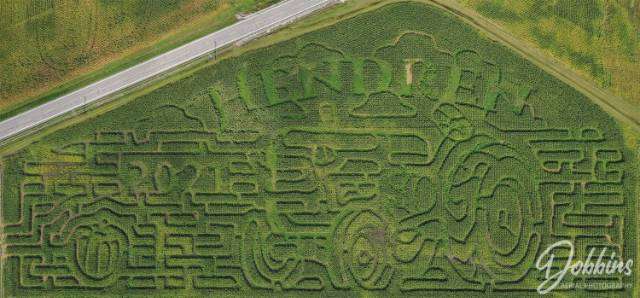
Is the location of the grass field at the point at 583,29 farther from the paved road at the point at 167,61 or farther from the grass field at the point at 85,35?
the grass field at the point at 85,35

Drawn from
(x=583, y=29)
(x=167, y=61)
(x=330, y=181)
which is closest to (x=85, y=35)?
(x=167, y=61)

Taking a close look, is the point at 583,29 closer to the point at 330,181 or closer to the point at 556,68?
the point at 556,68

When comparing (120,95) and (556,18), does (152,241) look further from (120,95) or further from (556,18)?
(556,18)

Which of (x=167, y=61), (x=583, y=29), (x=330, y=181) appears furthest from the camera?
(x=583, y=29)

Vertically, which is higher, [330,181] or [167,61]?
[167,61]

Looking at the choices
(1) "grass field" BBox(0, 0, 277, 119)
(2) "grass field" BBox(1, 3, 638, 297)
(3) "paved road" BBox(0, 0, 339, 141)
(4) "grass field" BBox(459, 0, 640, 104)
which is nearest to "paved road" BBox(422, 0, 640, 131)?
(4) "grass field" BBox(459, 0, 640, 104)

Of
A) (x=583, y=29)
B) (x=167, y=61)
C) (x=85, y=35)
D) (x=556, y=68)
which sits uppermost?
(x=85, y=35)
